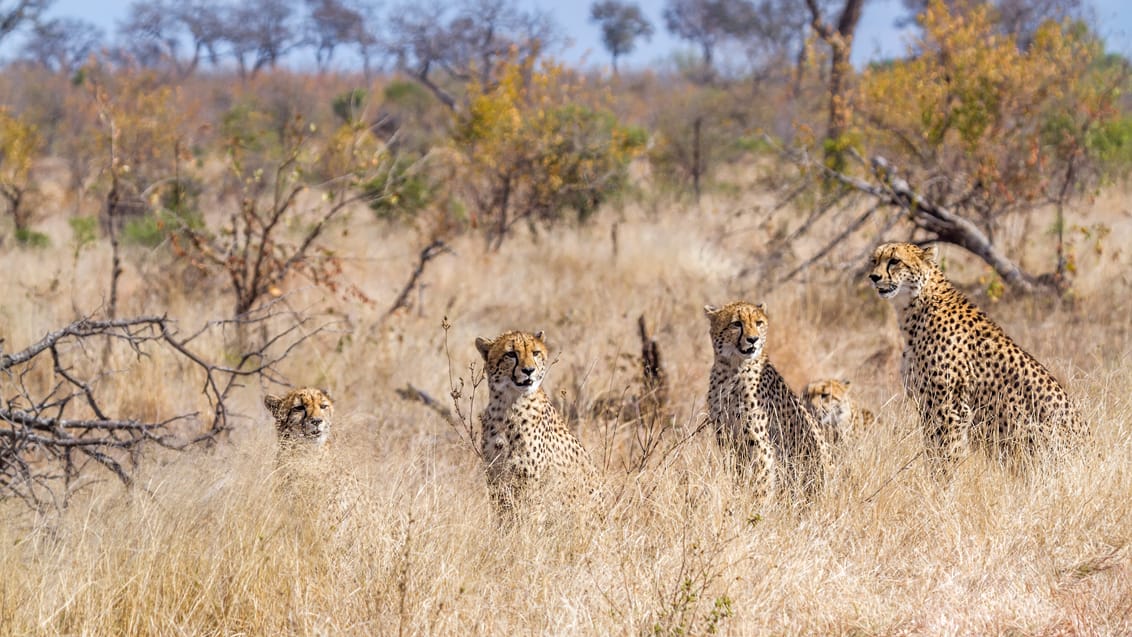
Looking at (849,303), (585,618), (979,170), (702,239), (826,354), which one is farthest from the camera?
(702,239)

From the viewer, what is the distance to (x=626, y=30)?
168 ft

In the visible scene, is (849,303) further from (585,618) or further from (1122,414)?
(585,618)

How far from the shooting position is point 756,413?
4.13m

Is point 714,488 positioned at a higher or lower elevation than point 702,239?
lower

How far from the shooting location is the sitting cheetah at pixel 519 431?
3775mm

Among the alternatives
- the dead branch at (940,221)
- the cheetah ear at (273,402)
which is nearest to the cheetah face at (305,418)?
the cheetah ear at (273,402)

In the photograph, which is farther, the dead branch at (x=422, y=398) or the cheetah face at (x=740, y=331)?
the dead branch at (x=422, y=398)

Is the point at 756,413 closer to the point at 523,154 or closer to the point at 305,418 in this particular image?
the point at 305,418

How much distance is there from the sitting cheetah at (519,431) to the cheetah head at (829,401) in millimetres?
1377

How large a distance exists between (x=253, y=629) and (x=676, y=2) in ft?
157

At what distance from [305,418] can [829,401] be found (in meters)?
2.10

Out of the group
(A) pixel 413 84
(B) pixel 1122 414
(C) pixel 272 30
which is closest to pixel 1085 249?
(B) pixel 1122 414

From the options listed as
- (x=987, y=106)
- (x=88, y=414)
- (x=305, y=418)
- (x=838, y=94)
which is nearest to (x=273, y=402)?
(x=305, y=418)

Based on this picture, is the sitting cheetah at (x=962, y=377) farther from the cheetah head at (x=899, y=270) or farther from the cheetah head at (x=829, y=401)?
the cheetah head at (x=829, y=401)
